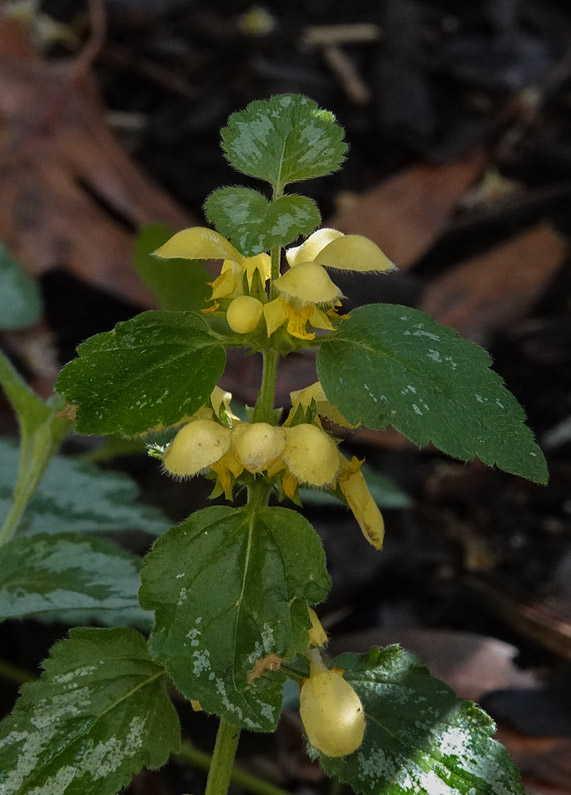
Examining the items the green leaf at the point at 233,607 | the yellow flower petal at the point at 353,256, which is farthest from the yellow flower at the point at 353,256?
the green leaf at the point at 233,607

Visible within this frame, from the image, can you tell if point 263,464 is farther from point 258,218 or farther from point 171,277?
point 171,277

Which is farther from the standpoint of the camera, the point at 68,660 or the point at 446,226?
the point at 446,226

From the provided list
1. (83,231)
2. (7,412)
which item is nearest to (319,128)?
(7,412)

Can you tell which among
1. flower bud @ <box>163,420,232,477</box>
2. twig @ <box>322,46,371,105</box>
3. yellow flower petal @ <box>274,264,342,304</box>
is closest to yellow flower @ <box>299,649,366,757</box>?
flower bud @ <box>163,420,232,477</box>

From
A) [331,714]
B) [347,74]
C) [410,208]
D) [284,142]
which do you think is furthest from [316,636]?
[347,74]

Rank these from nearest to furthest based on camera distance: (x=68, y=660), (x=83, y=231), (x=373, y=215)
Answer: (x=68, y=660)
(x=83, y=231)
(x=373, y=215)

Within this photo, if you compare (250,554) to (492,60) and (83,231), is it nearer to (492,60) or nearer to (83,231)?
(83,231)

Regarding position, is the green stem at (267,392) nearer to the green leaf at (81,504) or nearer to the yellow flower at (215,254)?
the yellow flower at (215,254)
